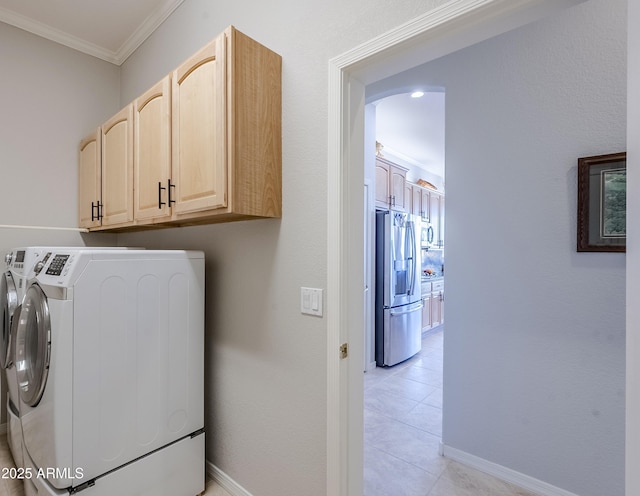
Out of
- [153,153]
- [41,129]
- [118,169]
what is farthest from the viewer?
[41,129]

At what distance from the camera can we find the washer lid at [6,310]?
1.83 meters

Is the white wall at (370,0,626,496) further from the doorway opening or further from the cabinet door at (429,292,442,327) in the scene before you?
the cabinet door at (429,292,442,327)

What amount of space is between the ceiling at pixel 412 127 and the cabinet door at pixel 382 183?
0.65m

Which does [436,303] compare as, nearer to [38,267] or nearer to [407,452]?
[407,452]

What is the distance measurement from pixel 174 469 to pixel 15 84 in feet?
8.98

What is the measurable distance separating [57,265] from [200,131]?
0.82 metres

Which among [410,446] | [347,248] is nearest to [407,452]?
[410,446]

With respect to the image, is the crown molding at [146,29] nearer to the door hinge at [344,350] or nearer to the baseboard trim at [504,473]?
the door hinge at [344,350]

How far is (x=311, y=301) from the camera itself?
141 centimetres

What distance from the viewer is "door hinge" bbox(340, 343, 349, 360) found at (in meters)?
1.31

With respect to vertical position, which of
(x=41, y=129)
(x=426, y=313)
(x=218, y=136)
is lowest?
(x=426, y=313)

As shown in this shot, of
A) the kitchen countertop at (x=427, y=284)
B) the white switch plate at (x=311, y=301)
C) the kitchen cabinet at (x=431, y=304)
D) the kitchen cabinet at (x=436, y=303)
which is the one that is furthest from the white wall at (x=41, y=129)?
the kitchen cabinet at (x=436, y=303)

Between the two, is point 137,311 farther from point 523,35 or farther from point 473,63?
point 523,35

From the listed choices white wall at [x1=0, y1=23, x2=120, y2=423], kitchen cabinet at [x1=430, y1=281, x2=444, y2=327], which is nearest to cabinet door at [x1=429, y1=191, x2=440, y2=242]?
kitchen cabinet at [x1=430, y1=281, x2=444, y2=327]
